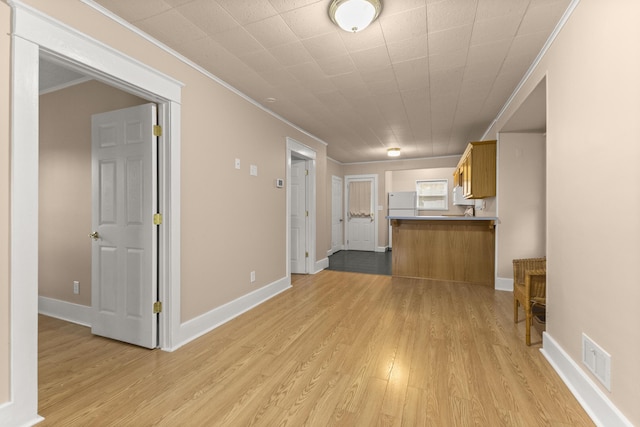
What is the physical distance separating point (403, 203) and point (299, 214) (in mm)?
3495

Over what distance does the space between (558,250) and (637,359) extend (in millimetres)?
947

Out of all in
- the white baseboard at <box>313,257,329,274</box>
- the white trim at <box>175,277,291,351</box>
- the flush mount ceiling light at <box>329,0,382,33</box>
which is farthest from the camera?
the white baseboard at <box>313,257,329,274</box>

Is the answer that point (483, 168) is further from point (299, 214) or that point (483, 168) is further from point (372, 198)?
point (372, 198)

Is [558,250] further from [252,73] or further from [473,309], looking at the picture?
[252,73]

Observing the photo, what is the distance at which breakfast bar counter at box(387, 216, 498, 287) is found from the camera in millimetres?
4363

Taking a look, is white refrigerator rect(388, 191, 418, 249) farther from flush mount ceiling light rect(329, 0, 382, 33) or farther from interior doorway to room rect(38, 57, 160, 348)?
interior doorway to room rect(38, 57, 160, 348)

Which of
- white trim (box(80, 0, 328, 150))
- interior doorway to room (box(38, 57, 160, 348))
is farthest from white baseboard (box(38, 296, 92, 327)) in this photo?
white trim (box(80, 0, 328, 150))

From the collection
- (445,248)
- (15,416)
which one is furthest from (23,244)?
(445,248)

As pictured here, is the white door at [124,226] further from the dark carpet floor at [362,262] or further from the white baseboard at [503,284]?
the white baseboard at [503,284]

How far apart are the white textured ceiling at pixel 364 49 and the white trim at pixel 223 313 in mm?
2306

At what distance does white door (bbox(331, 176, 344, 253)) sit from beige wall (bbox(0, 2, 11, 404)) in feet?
20.8

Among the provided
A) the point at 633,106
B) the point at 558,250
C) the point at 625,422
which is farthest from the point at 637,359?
the point at 633,106

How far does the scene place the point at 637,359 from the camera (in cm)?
124

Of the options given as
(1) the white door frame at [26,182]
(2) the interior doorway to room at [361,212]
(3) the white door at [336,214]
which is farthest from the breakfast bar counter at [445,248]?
(1) the white door frame at [26,182]
